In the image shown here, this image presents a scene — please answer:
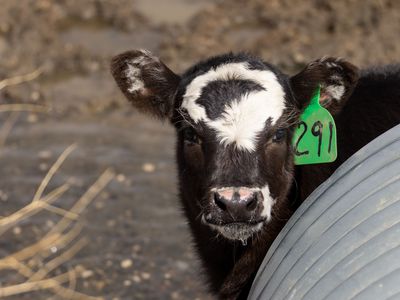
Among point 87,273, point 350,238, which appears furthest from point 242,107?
point 87,273

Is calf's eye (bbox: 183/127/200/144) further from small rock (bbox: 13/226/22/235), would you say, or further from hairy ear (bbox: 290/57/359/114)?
small rock (bbox: 13/226/22/235)

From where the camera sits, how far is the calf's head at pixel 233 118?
446 cm

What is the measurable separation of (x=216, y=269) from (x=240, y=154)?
2.81ft

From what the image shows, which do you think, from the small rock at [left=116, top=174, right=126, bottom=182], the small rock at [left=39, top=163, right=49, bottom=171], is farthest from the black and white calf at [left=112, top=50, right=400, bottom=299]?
the small rock at [left=39, top=163, right=49, bottom=171]

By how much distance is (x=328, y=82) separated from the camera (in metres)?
4.89

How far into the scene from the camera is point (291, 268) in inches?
152

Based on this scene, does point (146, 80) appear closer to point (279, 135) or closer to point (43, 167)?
point (279, 135)

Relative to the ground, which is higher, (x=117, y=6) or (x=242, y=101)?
(x=242, y=101)

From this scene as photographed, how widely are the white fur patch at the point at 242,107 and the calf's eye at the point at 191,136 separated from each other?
0.07 metres

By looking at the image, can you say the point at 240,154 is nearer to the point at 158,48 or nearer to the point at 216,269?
the point at 216,269

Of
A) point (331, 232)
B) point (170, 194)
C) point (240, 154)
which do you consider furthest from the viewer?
point (170, 194)

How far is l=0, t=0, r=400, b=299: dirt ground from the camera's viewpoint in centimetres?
700

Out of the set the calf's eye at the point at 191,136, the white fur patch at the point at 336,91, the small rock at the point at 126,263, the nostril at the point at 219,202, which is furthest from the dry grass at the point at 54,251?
the white fur patch at the point at 336,91

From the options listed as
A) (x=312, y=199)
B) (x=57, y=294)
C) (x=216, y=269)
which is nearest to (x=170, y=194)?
(x=57, y=294)
